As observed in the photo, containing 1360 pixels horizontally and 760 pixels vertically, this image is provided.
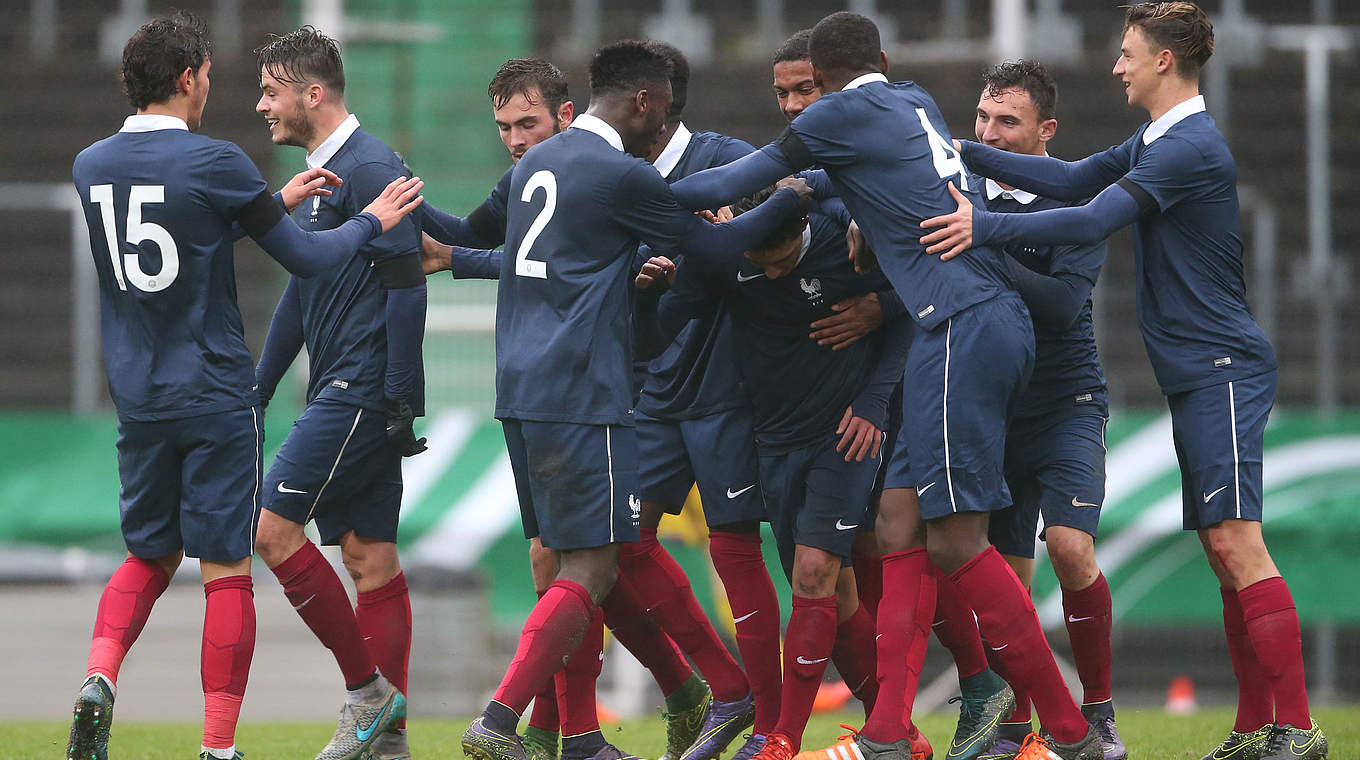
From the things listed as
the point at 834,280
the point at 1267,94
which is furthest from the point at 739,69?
the point at 834,280

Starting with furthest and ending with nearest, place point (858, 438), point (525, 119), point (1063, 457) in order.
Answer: point (525, 119) → point (1063, 457) → point (858, 438)

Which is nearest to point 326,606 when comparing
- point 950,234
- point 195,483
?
point 195,483

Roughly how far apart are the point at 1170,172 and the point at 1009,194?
93 centimetres

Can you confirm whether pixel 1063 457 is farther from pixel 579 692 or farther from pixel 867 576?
pixel 579 692

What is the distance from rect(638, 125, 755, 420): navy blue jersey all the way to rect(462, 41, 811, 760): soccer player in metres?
1.01

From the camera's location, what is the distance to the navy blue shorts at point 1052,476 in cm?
567

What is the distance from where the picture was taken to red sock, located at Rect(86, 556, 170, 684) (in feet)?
15.7

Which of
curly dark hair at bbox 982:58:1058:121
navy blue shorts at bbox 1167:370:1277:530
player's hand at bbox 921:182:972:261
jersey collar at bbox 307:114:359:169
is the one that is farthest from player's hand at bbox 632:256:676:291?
navy blue shorts at bbox 1167:370:1277:530

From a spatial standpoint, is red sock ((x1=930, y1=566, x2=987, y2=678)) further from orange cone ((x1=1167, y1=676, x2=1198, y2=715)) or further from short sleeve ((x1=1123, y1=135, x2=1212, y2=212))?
orange cone ((x1=1167, y1=676, x2=1198, y2=715))

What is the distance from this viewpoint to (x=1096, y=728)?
5660 mm

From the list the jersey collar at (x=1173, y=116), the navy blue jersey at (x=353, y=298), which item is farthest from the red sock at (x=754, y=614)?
the jersey collar at (x=1173, y=116)

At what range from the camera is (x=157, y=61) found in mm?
4836

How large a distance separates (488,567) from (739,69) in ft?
23.4

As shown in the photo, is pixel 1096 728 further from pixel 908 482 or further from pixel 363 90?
pixel 363 90
